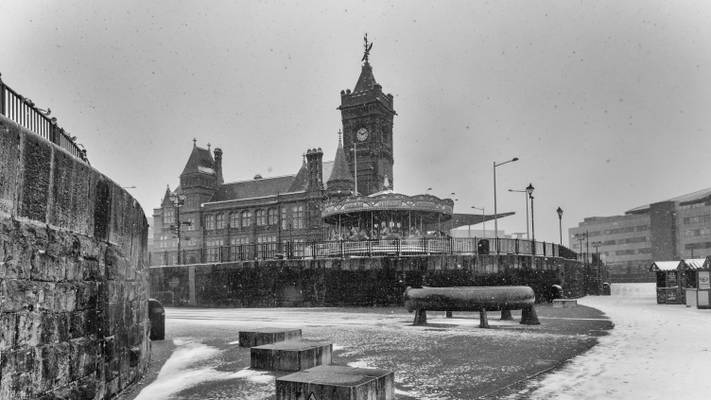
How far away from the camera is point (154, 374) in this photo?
28.2 feet

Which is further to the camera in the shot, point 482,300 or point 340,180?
point 340,180

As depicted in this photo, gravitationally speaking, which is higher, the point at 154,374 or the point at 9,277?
the point at 9,277

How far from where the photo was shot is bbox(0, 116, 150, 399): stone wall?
4.65 m

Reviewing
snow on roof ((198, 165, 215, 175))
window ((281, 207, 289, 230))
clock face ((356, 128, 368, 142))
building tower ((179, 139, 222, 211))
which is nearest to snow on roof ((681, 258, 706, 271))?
window ((281, 207, 289, 230))

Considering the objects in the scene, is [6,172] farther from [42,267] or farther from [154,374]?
[154,374]

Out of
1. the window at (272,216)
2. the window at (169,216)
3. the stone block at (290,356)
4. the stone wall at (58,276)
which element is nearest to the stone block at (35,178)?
the stone wall at (58,276)

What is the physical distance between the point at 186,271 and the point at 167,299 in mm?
2321

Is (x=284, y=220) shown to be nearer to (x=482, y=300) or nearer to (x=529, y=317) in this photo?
(x=529, y=317)

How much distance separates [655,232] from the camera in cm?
11688

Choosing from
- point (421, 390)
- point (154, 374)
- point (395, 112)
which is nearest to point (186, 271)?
point (154, 374)

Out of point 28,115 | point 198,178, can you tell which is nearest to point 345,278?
point 28,115

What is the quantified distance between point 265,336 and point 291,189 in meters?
60.5

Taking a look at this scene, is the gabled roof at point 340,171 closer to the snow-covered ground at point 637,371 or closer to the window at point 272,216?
the window at point 272,216

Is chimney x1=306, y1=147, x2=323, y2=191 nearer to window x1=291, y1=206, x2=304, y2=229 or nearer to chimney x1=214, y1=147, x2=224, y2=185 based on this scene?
window x1=291, y1=206, x2=304, y2=229
